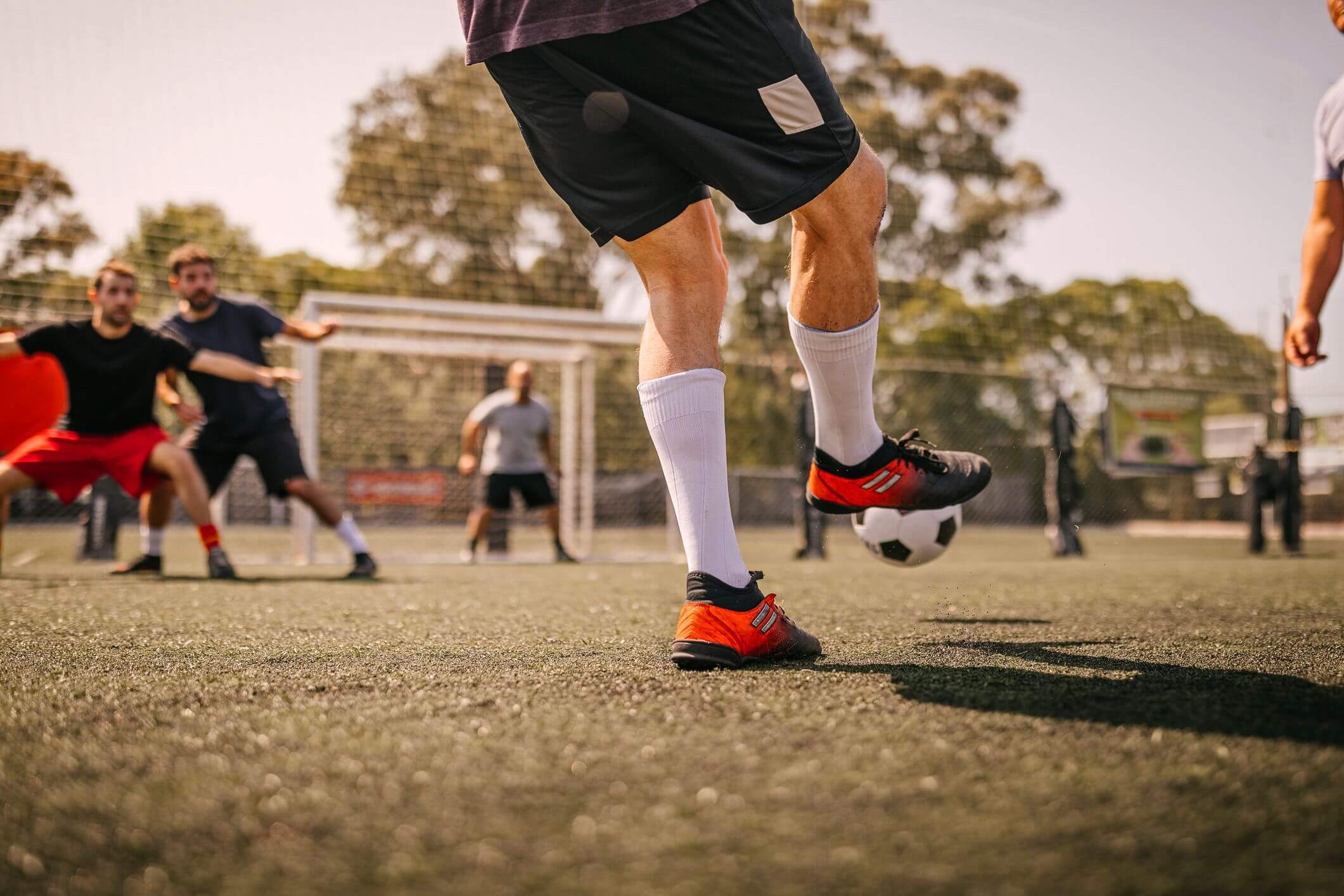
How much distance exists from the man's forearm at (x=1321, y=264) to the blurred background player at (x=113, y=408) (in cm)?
434

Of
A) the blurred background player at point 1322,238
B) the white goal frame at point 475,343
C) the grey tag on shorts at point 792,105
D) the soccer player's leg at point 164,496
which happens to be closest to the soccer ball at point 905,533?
the blurred background player at point 1322,238

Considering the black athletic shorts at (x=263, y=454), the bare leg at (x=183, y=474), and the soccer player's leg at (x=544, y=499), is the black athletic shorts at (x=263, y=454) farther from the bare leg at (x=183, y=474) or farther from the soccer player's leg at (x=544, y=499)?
the soccer player's leg at (x=544, y=499)

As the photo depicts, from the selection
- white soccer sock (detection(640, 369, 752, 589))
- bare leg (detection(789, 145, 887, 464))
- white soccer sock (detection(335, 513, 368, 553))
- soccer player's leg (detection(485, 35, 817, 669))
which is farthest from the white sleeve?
white soccer sock (detection(335, 513, 368, 553))

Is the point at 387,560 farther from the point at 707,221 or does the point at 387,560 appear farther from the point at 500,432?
the point at 707,221

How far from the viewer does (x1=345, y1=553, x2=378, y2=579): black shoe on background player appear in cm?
520

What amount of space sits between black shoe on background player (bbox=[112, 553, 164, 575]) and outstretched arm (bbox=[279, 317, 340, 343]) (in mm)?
1354

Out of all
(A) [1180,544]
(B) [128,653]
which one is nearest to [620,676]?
(B) [128,653]

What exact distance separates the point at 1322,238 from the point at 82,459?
5.00 meters

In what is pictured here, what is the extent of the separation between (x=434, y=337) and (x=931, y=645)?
1072cm

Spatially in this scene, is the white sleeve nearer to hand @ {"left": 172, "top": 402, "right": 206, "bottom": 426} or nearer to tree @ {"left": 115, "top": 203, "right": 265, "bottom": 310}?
hand @ {"left": 172, "top": 402, "right": 206, "bottom": 426}

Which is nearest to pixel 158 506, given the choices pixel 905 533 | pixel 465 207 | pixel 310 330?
pixel 310 330

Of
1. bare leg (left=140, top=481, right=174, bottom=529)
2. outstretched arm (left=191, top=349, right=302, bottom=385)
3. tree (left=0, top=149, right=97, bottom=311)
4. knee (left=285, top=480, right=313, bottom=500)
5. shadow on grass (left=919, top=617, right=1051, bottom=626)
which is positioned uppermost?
tree (left=0, top=149, right=97, bottom=311)

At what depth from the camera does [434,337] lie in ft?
40.0

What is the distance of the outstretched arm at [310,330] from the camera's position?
5430 mm
